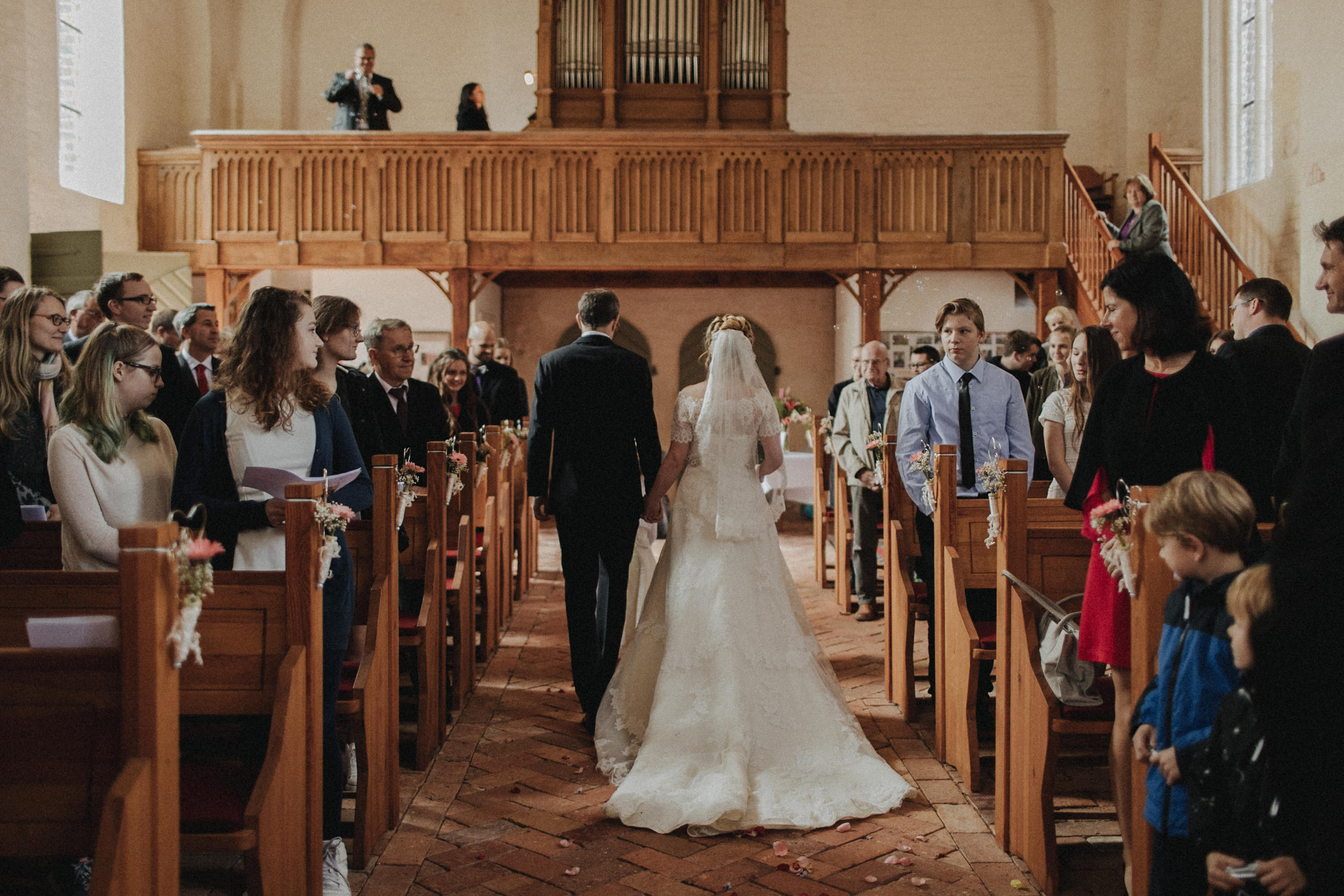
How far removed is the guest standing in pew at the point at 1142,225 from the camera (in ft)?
31.0

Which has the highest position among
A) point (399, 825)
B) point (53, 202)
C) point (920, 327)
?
point (53, 202)

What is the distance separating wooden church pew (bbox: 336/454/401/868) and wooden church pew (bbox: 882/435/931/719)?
2.24 m

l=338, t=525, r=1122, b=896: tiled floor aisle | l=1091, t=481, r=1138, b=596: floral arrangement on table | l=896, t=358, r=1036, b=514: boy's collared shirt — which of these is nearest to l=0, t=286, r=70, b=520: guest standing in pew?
l=338, t=525, r=1122, b=896: tiled floor aisle

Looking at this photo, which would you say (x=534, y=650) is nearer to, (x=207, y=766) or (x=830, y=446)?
(x=830, y=446)

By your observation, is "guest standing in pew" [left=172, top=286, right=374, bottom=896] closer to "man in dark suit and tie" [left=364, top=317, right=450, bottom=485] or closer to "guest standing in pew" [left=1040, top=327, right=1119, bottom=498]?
"man in dark suit and tie" [left=364, top=317, right=450, bottom=485]

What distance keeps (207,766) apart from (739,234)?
366 inches

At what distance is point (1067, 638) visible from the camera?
3.27 meters

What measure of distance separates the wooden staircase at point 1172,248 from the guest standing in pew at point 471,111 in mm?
5991

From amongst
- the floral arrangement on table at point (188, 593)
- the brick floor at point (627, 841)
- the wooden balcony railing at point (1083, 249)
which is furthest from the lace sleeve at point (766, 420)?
the wooden balcony railing at point (1083, 249)

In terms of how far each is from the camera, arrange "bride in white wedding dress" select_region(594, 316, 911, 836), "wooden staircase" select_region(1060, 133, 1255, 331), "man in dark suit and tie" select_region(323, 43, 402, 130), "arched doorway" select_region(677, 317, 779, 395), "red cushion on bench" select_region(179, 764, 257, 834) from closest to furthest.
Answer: "red cushion on bench" select_region(179, 764, 257, 834)
"bride in white wedding dress" select_region(594, 316, 911, 836)
"wooden staircase" select_region(1060, 133, 1255, 331)
"man in dark suit and tie" select_region(323, 43, 402, 130)
"arched doorway" select_region(677, 317, 779, 395)

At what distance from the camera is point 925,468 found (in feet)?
15.6

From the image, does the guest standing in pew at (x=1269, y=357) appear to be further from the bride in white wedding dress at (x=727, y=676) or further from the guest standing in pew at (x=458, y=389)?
the guest standing in pew at (x=458, y=389)

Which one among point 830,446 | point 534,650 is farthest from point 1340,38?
point 534,650

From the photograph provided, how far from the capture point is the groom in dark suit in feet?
15.4
